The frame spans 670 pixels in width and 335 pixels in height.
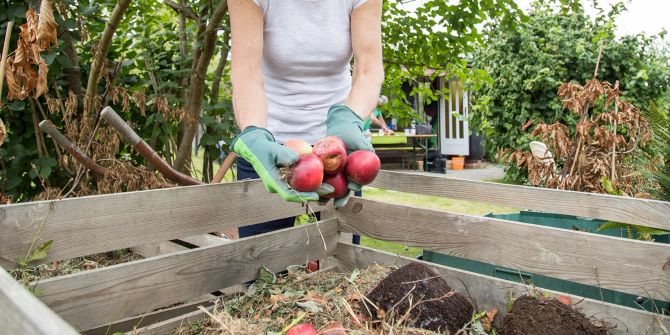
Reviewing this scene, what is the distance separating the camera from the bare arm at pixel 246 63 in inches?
80.2

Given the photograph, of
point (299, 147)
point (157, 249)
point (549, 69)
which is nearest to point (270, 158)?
point (299, 147)

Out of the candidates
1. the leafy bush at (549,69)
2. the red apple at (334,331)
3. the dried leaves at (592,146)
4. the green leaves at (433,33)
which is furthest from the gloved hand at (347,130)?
the leafy bush at (549,69)

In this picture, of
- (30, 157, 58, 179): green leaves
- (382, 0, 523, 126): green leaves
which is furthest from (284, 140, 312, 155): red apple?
(382, 0, 523, 126): green leaves

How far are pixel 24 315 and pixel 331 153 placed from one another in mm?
1227

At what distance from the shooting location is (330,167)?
1.87 meters

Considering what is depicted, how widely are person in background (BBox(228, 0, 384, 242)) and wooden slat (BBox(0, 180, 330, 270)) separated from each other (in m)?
0.22

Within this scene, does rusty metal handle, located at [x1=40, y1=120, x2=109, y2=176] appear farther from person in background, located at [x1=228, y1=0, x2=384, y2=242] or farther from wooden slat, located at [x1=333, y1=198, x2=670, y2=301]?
wooden slat, located at [x1=333, y1=198, x2=670, y2=301]

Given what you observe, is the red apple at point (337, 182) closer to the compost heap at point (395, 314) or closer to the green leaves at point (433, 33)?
the compost heap at point (395, 314)

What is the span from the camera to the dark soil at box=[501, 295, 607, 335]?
185cm

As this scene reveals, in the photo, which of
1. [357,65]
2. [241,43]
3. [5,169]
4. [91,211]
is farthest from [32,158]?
[357,65]

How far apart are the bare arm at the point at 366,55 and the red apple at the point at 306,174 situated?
1.73 feet

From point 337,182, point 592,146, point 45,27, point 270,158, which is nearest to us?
point 270,158

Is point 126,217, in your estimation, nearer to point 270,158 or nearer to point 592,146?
point 270,158

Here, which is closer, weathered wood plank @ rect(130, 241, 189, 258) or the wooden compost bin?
the wooden compost bin
